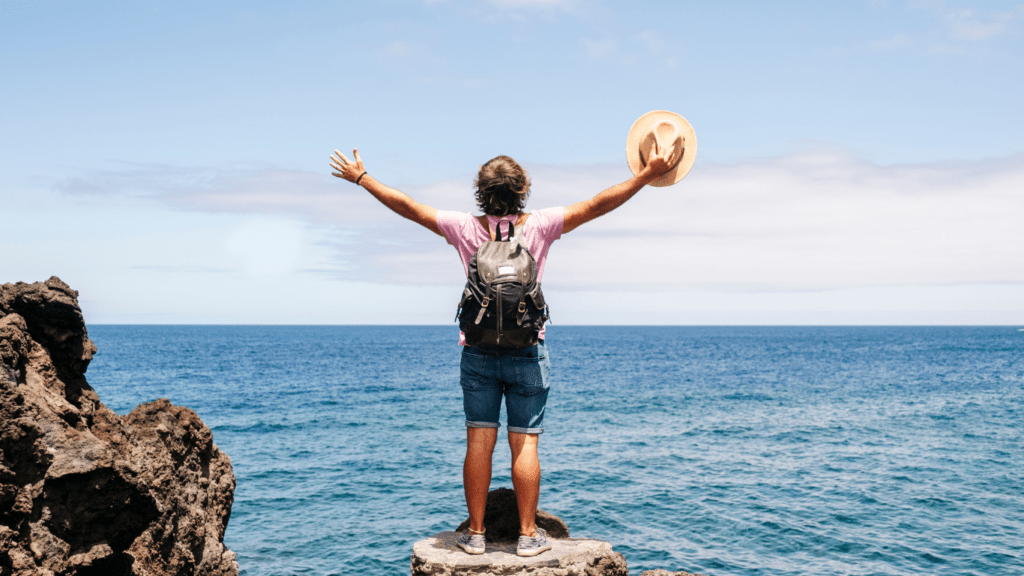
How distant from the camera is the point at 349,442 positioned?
2794 centimetres

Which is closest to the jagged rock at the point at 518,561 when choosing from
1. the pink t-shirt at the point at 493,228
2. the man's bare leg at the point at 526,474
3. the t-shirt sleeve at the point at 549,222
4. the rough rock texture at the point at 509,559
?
the rough rock texture at the point at 509,559

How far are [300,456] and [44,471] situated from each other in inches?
889

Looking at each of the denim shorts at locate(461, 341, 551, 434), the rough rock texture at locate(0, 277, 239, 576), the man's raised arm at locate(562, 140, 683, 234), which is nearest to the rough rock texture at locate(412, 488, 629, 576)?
the denim shorts at locate(461, 341, 551, 434)

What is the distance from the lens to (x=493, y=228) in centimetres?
464

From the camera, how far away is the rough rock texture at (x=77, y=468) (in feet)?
12.2

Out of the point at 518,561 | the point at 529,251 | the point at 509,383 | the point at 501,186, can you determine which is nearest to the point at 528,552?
the point at 518,561

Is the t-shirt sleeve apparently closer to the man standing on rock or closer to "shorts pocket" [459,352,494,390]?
the man standing on rock

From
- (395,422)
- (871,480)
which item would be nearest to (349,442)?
(395,422)

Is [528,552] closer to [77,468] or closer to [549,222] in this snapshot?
[549,222]

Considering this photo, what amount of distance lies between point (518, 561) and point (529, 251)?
2049mm

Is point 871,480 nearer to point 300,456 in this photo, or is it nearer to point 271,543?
point 271,543

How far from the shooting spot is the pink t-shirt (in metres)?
4.59

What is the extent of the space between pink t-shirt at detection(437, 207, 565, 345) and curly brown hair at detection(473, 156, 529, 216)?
2.9 inches

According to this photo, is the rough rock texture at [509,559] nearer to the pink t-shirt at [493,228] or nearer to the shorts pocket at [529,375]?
the shorts pocket at [529,375]
